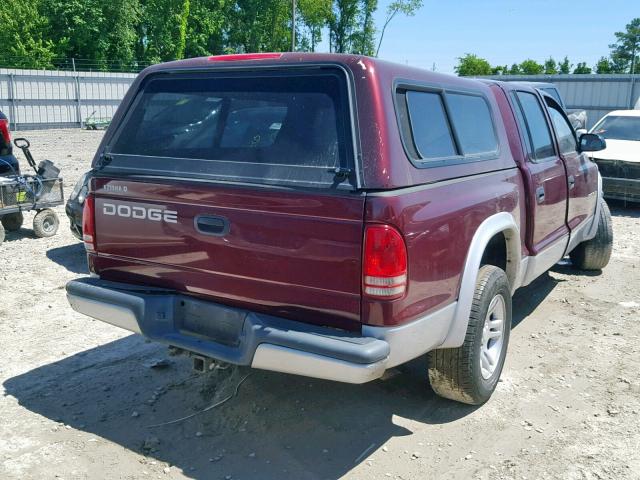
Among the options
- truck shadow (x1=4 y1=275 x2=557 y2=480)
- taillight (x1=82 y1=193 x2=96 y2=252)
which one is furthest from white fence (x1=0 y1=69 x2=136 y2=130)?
taillight (x1=82 y1=193 x2=96 y2=252)

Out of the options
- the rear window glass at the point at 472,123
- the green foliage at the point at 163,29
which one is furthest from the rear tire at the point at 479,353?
the green foliage at the point at 163,29

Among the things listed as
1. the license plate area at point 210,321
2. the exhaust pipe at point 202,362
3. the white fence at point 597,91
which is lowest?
the exhaust pipe at point 202,362

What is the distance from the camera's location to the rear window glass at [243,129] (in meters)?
3.10

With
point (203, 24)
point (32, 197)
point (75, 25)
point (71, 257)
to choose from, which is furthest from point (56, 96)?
point (203, 24)

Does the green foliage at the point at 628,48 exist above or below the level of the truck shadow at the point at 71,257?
above

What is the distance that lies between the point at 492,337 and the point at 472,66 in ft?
217

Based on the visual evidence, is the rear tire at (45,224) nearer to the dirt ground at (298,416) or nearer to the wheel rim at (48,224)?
the wheel rim at (48,224)

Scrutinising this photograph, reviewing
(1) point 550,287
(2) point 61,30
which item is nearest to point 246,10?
(2) point 61,30

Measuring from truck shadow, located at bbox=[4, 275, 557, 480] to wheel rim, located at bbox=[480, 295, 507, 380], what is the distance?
11.3 inches

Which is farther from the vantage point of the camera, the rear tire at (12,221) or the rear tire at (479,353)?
the rear tire at (12,221)

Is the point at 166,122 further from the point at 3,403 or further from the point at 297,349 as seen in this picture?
the point at 3,403

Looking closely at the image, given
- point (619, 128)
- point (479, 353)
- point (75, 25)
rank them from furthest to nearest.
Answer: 1. point (75, 25)
2. point (619, 128)
3. point (479, 353)

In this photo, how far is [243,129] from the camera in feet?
11.4

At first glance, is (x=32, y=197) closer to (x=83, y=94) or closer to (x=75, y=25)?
(x=83, y=94)
